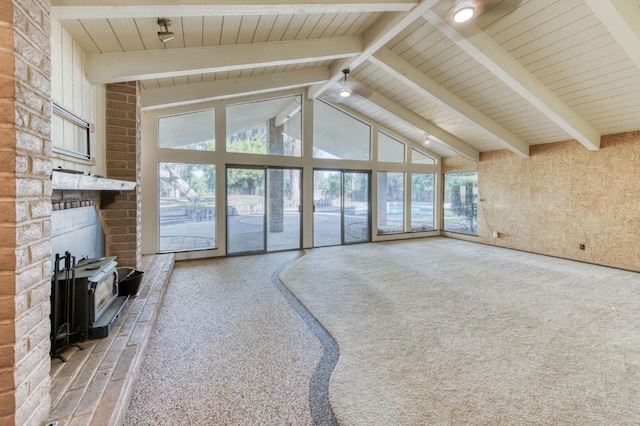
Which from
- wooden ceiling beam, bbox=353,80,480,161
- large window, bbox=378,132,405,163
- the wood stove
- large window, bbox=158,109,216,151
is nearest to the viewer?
the wood stove

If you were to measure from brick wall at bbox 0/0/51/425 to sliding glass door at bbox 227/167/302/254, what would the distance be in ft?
14.2

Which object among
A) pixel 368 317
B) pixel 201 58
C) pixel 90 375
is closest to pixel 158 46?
pixel 201 58

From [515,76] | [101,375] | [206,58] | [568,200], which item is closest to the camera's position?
[101,375]

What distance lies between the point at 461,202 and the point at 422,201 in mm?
998

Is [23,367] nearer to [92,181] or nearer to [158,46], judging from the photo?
[92,181]

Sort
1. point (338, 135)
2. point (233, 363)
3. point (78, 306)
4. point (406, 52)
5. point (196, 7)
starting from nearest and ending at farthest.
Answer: point (78, 306)
point (233, 363)
point (196, 7)
point (406, 52)
point (338, 135)

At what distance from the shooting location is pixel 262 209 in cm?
595

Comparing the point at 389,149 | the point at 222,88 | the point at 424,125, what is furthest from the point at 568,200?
the point at 222,88

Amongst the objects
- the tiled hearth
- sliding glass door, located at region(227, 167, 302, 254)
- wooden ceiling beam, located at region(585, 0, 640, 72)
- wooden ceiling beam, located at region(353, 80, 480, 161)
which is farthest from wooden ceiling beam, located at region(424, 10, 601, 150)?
the tiled hearth

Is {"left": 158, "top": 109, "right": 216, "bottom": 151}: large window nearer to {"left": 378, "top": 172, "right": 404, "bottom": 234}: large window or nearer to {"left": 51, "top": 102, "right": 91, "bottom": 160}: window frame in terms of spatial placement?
{"left": 51, "top": 102, "right": 91, "bottom": 160}: window frame

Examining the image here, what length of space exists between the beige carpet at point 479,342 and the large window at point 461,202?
2.85m

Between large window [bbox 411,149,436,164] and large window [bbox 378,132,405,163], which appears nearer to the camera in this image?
large window [bbox 378,132,405,163]

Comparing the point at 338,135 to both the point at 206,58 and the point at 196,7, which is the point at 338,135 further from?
the point at 196,7

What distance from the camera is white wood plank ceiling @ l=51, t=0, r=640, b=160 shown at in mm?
2633
